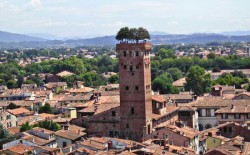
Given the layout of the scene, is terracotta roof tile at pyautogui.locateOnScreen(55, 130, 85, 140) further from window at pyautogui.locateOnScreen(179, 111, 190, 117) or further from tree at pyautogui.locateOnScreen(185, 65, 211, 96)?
tree at pyautogui.locateOnScreen(185, 65, 211, 96)

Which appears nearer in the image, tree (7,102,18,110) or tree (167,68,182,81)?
tree (7,102,18,110)

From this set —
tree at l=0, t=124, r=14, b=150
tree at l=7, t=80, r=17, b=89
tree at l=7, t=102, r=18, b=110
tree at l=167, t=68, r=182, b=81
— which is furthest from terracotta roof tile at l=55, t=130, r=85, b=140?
tree at l=167, t=68, r=182, b=81

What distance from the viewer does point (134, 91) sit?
206 feet

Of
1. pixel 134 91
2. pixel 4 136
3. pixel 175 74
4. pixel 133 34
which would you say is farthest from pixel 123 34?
pixel 175 74

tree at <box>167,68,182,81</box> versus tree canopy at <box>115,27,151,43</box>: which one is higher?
tree canopy at <box>115,27,151,43</box>

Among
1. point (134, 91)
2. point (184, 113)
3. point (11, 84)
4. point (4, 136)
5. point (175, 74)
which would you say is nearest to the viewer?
point (134, 91)

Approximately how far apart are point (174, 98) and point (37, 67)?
10241 centimetres

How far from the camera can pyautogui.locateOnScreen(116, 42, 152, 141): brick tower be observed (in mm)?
62219

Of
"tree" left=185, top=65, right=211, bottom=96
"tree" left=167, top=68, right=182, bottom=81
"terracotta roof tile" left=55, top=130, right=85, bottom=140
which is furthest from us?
"tree" left=167, top=68, right=182, bottom=81

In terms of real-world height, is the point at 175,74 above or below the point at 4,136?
below

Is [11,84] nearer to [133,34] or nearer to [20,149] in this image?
[133,34]

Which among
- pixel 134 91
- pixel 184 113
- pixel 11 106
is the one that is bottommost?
pixel 11 106

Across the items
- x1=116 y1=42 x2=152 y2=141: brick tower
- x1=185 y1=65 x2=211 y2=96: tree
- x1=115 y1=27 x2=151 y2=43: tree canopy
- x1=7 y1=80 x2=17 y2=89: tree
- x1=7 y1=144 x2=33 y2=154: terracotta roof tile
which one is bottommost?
x1=7 y1=80 x2=17 y2=89: tree

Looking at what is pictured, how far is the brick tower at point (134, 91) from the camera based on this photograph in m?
62.2
